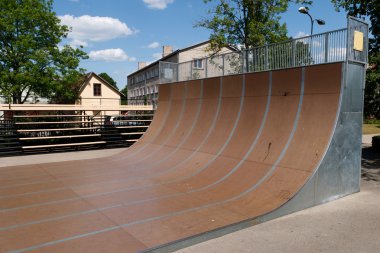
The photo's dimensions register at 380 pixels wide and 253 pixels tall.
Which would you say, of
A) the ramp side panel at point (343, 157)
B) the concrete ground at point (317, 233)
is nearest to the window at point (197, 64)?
the ramp side panel at point (343, 157)

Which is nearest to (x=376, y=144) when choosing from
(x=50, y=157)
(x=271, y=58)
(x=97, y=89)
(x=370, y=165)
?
(x=370, y=165)

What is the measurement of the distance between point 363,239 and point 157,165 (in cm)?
642

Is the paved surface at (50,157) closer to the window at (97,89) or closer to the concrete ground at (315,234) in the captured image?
the concrete ground at (315,234)

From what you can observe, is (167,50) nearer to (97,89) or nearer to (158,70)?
(158,70)

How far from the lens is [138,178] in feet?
29.2

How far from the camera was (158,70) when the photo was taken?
43.0 m

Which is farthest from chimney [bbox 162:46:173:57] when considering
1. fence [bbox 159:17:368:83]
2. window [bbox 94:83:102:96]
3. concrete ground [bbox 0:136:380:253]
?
concrete ground [bbox 0:136:380:253]

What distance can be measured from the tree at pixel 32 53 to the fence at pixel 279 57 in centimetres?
1403

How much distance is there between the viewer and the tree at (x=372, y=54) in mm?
11352

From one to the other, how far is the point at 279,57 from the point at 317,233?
18.2ft

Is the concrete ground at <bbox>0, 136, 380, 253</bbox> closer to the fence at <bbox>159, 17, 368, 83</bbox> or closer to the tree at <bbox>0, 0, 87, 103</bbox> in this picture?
the fence at <bbox>159, 17, 368, 83</bbox>

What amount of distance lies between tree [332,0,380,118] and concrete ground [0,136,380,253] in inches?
227

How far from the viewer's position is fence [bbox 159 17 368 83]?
7.34 meters

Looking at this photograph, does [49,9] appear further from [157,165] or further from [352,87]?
[352,87]
